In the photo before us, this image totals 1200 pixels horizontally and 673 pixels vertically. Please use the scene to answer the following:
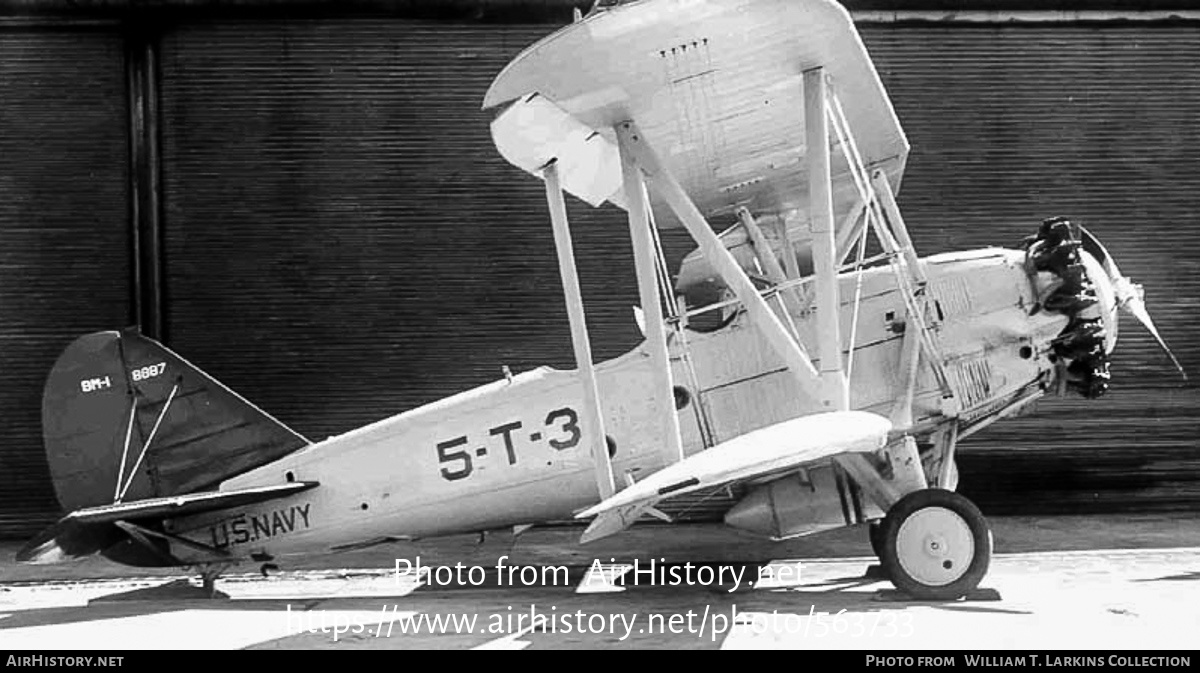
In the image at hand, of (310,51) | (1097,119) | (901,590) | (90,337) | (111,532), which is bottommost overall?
(901,590)

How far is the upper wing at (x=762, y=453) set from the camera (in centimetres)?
574

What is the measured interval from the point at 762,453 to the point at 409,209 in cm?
580

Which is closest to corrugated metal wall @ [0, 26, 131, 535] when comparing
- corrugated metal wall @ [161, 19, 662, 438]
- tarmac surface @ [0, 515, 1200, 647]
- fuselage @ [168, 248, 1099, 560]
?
corrugated metal wall @ [161, 19, 662, 438]

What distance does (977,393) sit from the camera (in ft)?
24.2

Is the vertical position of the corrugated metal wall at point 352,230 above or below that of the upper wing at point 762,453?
above

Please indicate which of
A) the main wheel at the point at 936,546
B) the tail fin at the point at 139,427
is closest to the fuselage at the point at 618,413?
the tail fin at the point at 139,427

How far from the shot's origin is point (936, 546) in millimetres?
6988

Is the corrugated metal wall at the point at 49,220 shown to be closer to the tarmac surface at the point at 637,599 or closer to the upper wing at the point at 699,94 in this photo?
the tarmac surface at the point at 637,599

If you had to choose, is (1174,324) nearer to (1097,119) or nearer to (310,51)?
(1097,119)

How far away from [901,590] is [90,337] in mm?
4774

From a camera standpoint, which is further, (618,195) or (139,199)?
(139,199)

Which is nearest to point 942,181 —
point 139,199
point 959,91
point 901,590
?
point 959,91

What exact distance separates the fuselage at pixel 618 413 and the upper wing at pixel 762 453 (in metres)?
1.20

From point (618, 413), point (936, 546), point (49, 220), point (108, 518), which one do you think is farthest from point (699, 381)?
point (49, 220)
